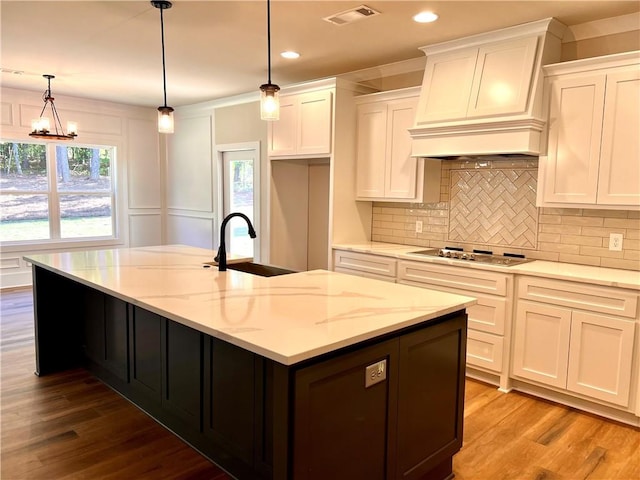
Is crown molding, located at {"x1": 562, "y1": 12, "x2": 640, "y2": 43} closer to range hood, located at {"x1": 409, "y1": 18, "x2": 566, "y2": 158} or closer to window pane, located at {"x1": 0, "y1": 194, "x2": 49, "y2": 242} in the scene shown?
range hood, located at {"x1": 409, "y1": 18, "x2": 566, "y2": 158}

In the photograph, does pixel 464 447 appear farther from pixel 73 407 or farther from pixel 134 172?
pixel 134 172

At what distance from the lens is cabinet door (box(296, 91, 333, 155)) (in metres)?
4.46

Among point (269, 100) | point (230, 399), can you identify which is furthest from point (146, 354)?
point (269, 100)

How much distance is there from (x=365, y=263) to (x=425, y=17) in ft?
6.65

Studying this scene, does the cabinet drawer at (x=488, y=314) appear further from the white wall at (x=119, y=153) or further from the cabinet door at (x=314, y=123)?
the white wall at (x=119, y=153)

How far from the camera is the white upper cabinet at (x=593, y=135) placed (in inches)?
118

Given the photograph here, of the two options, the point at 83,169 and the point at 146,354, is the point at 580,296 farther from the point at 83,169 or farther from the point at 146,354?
the point at 83,169

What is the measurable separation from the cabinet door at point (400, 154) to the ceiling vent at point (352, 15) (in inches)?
41.8

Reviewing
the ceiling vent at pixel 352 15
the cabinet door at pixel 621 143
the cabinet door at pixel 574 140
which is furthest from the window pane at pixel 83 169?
the cabinet door at pixel 621 143

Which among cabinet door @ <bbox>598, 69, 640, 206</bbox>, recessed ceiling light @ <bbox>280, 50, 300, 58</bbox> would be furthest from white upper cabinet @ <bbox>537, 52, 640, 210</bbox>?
recessed ceiling light @ <bbox>280, 50, 300, 58</bbox>

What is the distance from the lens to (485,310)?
3.49 metres

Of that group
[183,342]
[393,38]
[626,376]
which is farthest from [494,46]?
[183,342]

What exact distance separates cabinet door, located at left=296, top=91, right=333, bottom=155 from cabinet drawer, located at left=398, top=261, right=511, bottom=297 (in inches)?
54.9

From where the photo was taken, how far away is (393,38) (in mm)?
3738
